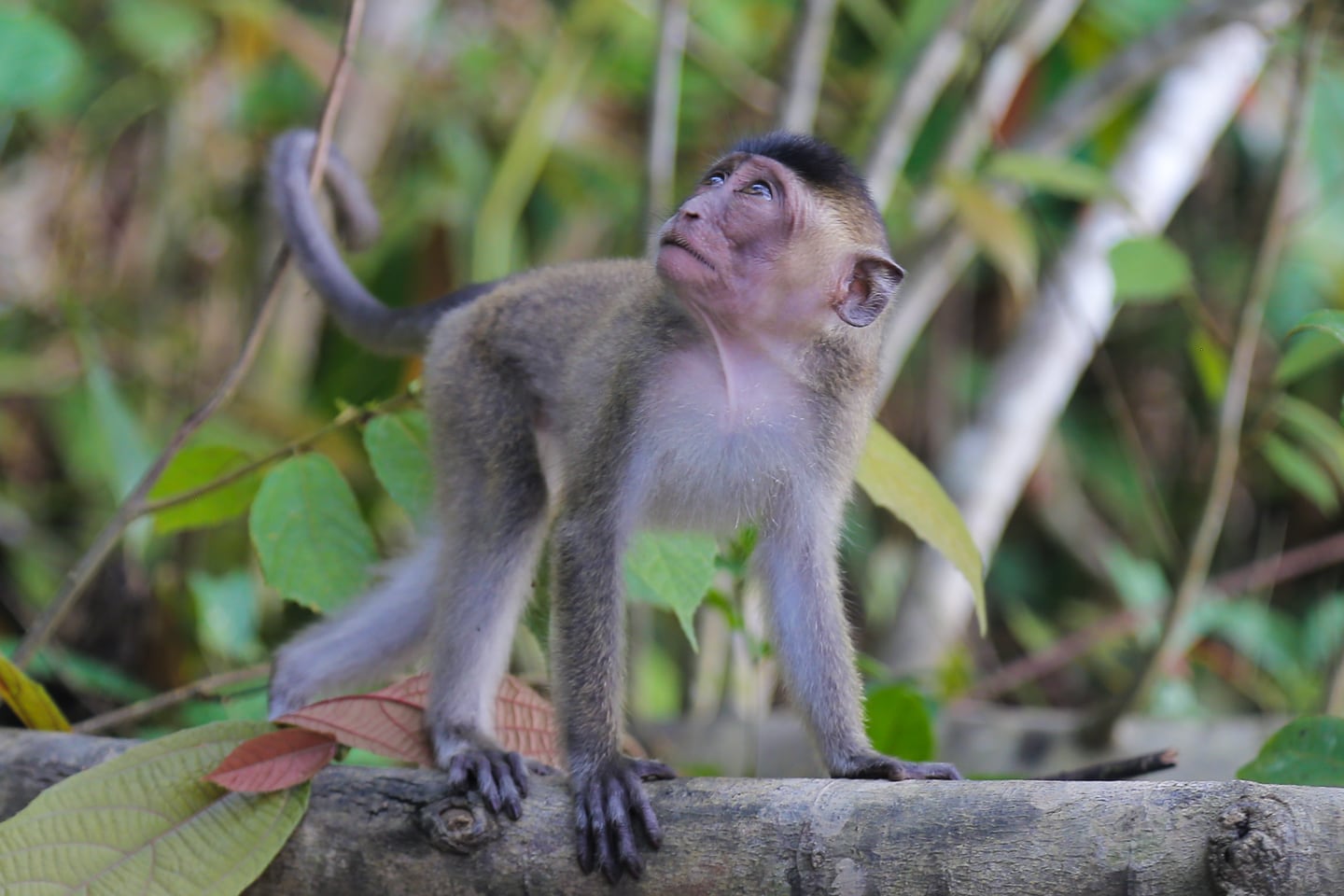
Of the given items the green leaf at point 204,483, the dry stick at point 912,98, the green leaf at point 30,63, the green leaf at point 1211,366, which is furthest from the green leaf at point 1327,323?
the green leaf at point 30,63

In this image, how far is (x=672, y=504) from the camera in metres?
2.77

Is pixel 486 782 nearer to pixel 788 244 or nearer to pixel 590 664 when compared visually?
Result: pixel 590 664

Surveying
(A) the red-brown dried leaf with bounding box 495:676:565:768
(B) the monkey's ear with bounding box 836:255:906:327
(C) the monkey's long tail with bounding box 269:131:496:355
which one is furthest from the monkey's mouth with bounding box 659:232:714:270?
(A) the red-brown dried leaf with bounding box 495:676:565:768

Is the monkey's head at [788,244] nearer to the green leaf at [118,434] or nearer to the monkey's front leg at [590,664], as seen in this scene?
the monkey's front leg at [590,664]

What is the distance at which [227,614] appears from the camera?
158 inches

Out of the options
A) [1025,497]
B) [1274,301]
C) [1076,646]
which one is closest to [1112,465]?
[1025,497]

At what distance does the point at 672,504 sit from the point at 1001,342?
186 inches

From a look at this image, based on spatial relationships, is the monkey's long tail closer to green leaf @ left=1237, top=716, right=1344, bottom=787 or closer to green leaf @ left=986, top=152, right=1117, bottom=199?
green leaf @ left=986, top=152, right=1117, bottom=199

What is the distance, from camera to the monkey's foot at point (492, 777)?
7.10 ft

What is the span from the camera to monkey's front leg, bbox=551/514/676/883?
223 cm

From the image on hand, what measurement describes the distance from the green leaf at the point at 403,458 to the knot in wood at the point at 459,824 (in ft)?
3.05

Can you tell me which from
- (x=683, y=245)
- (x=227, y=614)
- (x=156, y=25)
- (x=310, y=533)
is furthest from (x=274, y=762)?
(x=156, y=25)

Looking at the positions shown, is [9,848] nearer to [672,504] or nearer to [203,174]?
[672,504]

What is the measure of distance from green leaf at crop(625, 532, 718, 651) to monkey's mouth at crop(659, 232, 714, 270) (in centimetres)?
56
